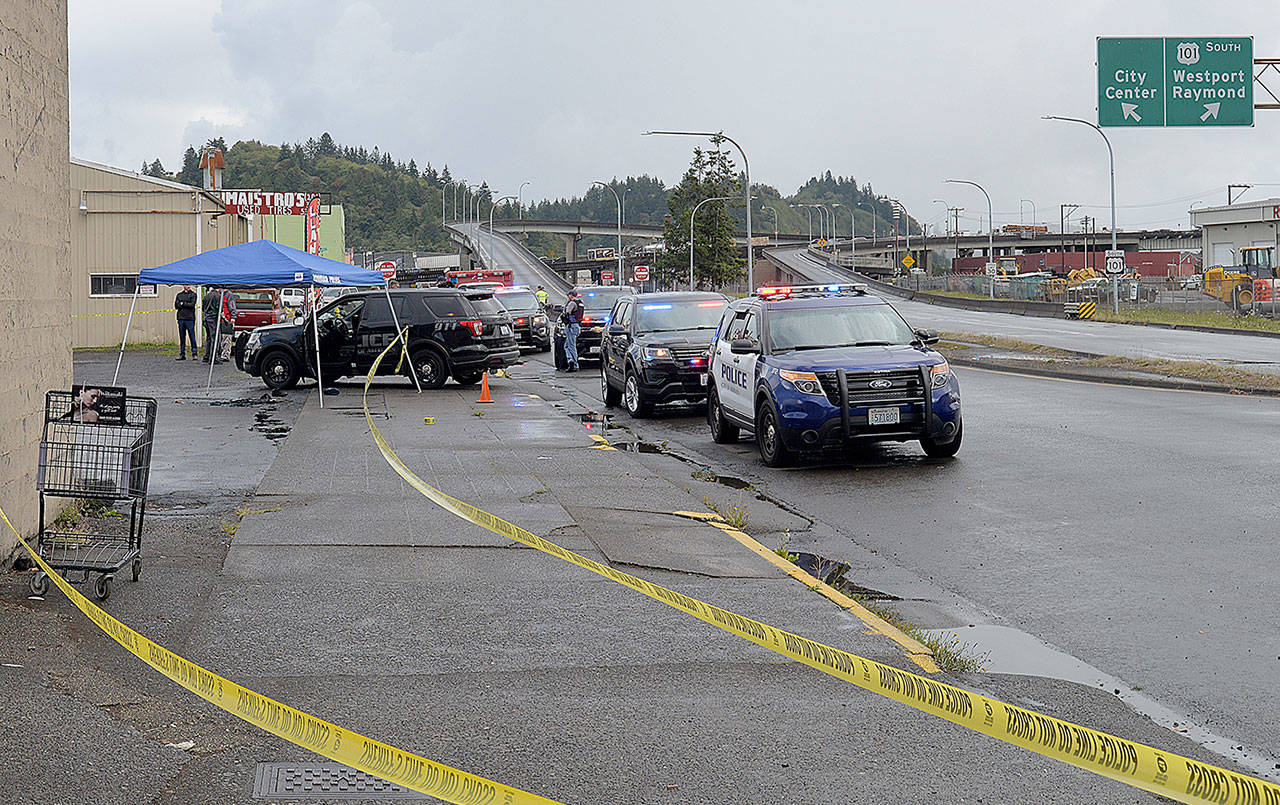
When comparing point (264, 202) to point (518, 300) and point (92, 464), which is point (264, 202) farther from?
point (92, 464)

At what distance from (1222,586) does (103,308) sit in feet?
117

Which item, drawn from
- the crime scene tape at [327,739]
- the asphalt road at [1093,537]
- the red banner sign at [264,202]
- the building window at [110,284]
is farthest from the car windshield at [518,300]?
the crime scene tape at [327,739]

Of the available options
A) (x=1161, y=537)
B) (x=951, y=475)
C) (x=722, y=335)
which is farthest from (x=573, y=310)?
(x=1161, y=537)

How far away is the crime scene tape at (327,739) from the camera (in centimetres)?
434

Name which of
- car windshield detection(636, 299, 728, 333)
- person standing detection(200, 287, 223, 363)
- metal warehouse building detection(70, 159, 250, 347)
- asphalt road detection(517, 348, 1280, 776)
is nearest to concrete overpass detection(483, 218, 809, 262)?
metal warehouse building detection(70, 159, 250, 347)

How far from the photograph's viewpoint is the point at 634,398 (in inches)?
753

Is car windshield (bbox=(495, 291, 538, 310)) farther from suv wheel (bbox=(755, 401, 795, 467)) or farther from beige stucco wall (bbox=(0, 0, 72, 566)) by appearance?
beige stucco wall (bbox=(0, 0, 72, 566))

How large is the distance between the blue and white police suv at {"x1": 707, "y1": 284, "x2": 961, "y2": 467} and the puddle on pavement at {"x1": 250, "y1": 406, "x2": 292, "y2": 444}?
5793mm

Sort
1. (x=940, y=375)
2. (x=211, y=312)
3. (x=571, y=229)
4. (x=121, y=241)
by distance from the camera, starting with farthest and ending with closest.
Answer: (x=571, y=229)
(x=121, y=241)
(x=211, y=312)
(x=940, y=375)

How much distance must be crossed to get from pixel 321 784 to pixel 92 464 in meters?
3.83

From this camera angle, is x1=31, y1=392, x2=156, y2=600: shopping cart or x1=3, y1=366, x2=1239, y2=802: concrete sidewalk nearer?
x1=3, y1=366, x2=1239, y2=802: concrete sidewalk

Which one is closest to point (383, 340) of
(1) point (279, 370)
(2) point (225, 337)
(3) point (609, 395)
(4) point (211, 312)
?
(1) point (279, 370)

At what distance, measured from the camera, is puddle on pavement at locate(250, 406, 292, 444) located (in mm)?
16703

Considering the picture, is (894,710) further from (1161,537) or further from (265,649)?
(1161,537)
